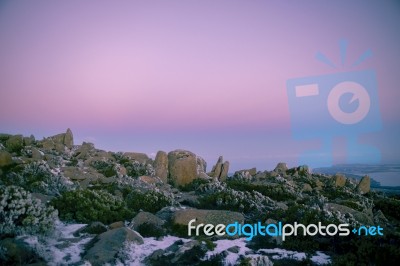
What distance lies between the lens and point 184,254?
339 inches

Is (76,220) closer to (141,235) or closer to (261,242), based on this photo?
(141,235)

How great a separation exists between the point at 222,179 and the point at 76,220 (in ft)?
58.8

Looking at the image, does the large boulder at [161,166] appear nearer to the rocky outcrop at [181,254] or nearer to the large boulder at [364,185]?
the rocky outcrop at [181,254]

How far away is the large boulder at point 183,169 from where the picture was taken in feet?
77.5

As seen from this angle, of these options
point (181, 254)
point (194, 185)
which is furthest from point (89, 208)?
point (194, 185)

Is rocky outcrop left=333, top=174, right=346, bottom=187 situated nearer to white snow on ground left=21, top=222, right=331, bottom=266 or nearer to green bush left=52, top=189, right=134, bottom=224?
white snow on ground left=21, top=222, right=331, bottom=266

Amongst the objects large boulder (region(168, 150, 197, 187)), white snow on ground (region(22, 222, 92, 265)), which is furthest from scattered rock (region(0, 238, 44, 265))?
large boulder (region(168, 150, 197, 187))

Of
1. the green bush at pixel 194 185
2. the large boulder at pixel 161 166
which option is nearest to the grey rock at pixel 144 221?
the green bush at pixel 194 185

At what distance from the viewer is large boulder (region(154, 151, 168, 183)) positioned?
24281 mm

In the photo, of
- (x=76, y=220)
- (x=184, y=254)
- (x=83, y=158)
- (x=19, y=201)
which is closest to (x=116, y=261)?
(x=184, y=254)

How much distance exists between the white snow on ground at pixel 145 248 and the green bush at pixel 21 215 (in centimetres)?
267

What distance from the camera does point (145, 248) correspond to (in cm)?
926

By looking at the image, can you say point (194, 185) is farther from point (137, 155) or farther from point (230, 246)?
point (137, 155)

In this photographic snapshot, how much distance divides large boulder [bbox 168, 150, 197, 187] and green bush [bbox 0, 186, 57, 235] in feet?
47.9
